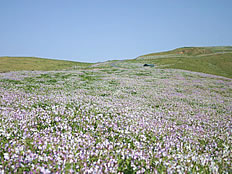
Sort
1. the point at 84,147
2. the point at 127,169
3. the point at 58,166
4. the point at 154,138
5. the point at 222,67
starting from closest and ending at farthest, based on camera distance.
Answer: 1. the point at 58,166
2. the point at 127,169
3. the point at 84,147
4. the point at 154,138
5. the point at 222,67

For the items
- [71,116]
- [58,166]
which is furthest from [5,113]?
[58,166]

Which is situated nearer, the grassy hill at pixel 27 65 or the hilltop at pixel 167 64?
the hilltop at pixel 167 64

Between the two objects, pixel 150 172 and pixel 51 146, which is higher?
pixel 51 146

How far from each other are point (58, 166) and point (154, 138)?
11.6 ft

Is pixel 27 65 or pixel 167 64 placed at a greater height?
pixel 27 65

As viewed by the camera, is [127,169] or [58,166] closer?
[58,166]

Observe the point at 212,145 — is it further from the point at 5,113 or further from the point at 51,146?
the point at 5,113

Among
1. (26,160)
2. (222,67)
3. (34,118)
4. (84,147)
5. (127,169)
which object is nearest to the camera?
(26,160)

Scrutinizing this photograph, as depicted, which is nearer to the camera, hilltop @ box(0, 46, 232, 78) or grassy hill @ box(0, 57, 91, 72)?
hilltop @ box(0, 46, 232, 78)

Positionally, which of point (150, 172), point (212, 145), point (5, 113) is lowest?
point (212, 145)

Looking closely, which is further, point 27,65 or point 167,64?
point 27,65

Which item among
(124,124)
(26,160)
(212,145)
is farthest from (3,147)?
(212,145)

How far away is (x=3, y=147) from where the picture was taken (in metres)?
4.69

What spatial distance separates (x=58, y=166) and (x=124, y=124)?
12.7 feet
